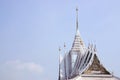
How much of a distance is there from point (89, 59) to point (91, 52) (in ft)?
1.97

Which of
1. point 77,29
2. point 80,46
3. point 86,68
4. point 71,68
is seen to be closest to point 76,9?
point 77,29

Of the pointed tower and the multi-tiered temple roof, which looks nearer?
the multi-tiered temple roof

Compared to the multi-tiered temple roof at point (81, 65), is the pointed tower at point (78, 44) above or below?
above

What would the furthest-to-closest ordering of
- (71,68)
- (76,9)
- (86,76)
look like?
(76,9)
(71,68)
(86,76)

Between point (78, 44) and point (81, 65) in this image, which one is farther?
point (78, 44)

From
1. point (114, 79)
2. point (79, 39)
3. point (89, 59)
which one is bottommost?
point (114, 79)

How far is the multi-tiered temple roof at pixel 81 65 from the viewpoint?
25.6 meters

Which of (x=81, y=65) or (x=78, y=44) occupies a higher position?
(x=78, y=44)

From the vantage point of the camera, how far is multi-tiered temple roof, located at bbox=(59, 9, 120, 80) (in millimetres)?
25578

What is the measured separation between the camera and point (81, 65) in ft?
90.0

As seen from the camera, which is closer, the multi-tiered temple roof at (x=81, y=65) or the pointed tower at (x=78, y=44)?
the multi-tiered temple roof at (x=81, y=65)

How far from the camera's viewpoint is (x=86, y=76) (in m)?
25.4

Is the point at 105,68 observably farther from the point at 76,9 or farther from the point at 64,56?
the point at 76,9

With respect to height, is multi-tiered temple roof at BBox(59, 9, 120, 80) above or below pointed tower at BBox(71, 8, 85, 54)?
below
